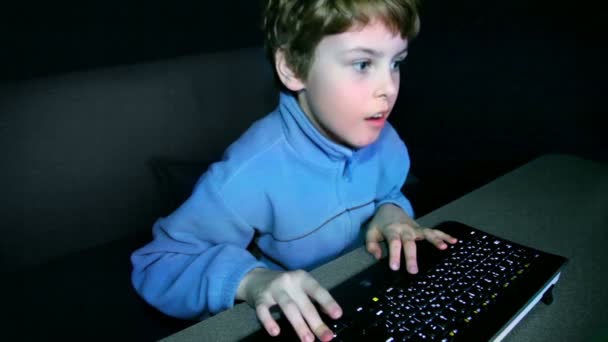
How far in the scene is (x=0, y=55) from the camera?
0.91m

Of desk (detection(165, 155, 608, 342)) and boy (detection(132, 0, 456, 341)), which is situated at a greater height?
boy (detection(132, 0, 456, 341))

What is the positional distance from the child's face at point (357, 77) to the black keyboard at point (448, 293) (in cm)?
25

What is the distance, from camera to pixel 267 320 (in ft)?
1.67

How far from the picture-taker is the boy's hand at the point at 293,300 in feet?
1.62

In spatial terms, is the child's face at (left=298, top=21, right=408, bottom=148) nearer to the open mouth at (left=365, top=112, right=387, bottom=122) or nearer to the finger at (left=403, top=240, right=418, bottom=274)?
the open mouth at (left=365, top=112, right=387, bottom=122)

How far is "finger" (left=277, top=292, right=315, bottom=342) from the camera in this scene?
1.58ft

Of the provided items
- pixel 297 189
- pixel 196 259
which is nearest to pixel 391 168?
pixel 297 189

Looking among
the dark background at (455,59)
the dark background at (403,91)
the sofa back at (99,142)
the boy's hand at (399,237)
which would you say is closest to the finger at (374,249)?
the boy's hand at (399,237)

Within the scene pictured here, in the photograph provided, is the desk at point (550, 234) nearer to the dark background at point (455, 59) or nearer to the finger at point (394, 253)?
the finger at point (394, 253)

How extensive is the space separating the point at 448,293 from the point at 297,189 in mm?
374

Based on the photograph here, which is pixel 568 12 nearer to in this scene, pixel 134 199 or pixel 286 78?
pixel 286 78

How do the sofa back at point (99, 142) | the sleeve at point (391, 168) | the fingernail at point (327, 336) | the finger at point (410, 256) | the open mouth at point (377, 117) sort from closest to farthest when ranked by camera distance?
the fingernail at point (327, 336) < the finger at point (410, 256) < the open mouth at point (377, 117) < the sofa back at point (99, 142) < the sleeve at point (391, 168)

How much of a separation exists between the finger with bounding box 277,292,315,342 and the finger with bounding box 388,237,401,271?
19cm

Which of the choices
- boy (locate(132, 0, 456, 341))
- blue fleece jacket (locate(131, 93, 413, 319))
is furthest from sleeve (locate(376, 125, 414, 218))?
boy (locate(132, 0, 456, 341))
